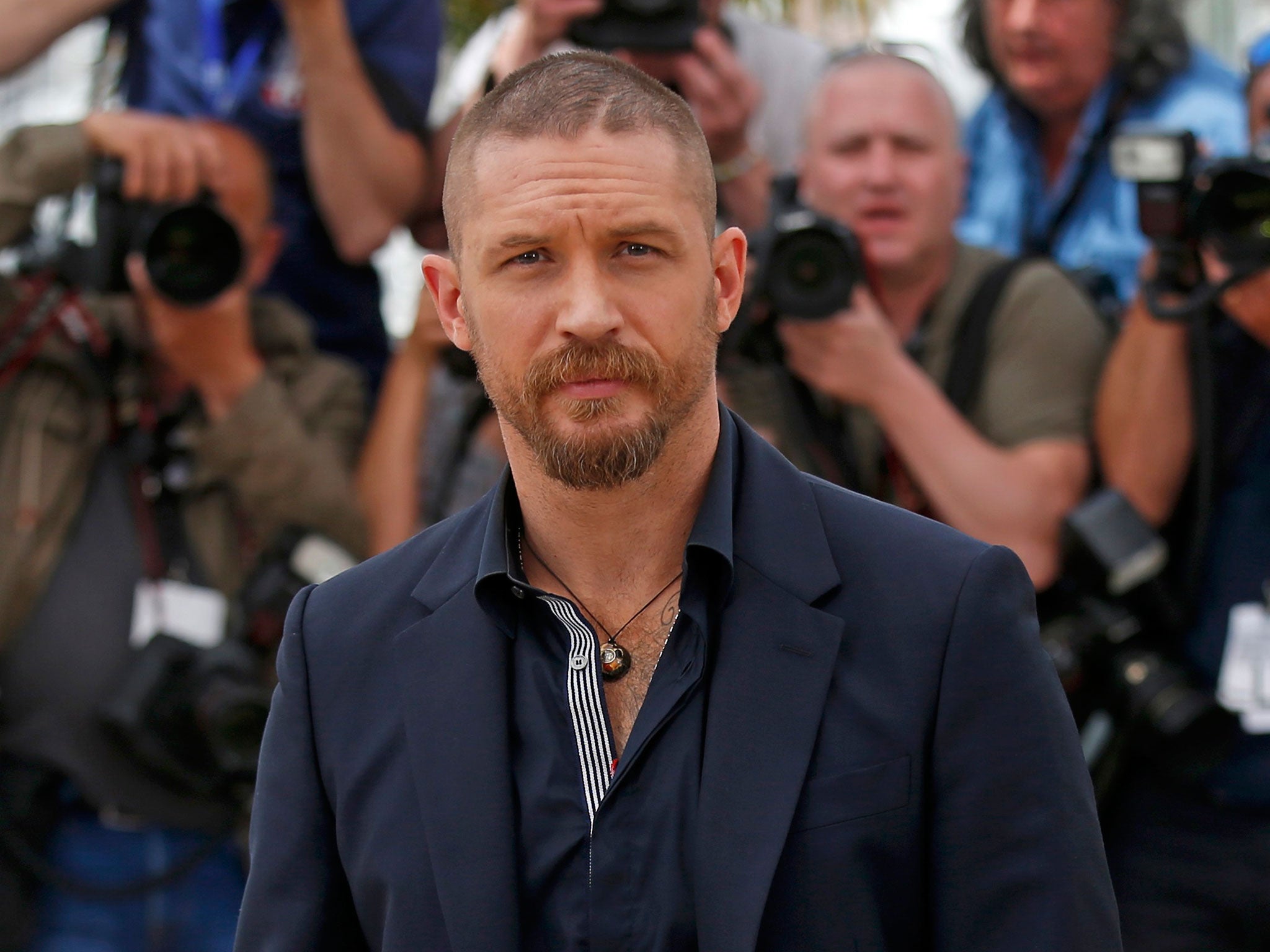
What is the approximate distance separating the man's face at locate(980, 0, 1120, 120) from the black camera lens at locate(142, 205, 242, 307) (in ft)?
5.92

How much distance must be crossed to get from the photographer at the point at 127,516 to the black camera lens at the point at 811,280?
1.00 meters

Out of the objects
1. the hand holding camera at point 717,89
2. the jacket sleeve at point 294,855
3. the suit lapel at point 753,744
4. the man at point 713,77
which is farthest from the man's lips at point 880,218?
the jacket sleeve at point 294,855

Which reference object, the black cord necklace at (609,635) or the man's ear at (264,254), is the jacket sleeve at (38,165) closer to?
the man's ear at (264,254)

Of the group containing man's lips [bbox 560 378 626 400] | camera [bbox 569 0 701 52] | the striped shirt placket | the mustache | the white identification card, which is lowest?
the white identification card

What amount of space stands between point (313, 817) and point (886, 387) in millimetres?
1680

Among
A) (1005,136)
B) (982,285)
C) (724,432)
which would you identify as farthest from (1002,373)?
(724,432)

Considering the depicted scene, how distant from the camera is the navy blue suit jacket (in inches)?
65.6

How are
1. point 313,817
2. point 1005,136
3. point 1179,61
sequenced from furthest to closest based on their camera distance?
point 1005,136, point 1179,61, point 313,817

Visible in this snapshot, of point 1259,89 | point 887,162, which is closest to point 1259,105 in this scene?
point 1259,89

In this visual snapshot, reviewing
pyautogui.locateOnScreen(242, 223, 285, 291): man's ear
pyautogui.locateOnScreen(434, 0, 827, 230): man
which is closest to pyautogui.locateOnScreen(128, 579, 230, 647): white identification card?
pyautogui.locateOnScreen(242, 223, 285, 291): man's ear

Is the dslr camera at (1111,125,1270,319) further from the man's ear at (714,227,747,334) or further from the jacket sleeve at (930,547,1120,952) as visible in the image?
the jacket sleeve at (930,547,1120,952)

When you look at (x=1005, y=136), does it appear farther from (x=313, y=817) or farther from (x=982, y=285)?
(x=313, y=817)

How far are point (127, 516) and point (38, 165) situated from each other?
745 millimetres

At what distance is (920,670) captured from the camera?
1.73 metres
